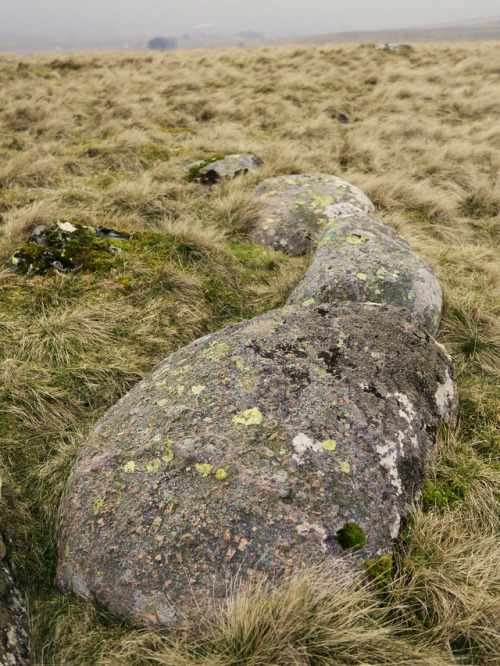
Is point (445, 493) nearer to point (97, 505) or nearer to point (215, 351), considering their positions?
point (215, 351)

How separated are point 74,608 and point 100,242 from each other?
3.65 meters

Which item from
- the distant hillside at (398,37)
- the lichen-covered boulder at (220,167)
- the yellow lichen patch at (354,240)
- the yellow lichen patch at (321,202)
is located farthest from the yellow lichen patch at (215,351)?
the distant hillside at (398,37)

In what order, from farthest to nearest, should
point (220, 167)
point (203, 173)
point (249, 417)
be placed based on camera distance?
point (220, 167) < point (203, 173) < point (249, 417)

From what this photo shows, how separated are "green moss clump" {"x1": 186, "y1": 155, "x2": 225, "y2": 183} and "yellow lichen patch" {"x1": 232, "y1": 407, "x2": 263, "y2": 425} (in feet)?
19.0

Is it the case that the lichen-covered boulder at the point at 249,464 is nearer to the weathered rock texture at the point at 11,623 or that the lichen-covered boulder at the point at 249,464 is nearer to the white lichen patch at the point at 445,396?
the white lichen patch at the point at 445,396

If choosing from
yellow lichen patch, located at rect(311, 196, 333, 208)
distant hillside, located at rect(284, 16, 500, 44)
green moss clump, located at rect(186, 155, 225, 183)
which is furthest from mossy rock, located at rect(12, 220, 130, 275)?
distant hillside, located at rect(284, 16, 500, 44)

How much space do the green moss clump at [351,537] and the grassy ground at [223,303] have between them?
152 millimetres

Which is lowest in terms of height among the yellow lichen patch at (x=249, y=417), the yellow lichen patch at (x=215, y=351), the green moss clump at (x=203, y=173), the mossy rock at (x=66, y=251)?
the yellow lichen patch at (x=249, y=417)

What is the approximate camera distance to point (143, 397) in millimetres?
2652

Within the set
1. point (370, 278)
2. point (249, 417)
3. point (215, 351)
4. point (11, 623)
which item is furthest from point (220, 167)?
point (11, 623)

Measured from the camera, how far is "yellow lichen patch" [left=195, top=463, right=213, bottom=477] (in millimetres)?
2105

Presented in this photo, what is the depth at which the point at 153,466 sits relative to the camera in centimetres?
217

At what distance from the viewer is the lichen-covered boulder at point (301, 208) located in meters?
5.46

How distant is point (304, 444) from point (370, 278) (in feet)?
6.70
